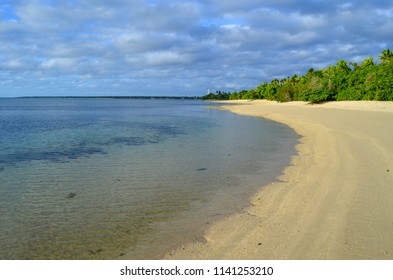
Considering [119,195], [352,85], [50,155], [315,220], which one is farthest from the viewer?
[352,85]

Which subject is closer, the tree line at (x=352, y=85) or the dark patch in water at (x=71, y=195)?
the dark patch in water at (x=71, y=195)

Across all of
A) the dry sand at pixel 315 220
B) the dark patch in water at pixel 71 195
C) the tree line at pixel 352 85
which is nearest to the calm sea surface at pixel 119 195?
the dark patch in water at pixel 71 195

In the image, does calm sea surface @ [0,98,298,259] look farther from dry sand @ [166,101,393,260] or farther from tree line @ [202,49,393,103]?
tree line @ [202,49,393,103]

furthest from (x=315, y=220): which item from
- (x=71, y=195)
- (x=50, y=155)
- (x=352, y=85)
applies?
(x=352, y=85)

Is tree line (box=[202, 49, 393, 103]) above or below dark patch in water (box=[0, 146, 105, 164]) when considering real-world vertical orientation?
above

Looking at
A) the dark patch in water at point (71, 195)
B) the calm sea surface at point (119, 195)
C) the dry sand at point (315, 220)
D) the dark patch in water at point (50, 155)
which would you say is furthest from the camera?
the dark patch in water at point (50, 155)

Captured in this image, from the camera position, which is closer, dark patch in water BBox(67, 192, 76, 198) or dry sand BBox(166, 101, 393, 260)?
dry sand BBox(166, 101, 393, 260)

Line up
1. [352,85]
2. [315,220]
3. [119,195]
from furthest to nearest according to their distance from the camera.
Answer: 1. [352,85]
2. [119,195]
3. [315,220]

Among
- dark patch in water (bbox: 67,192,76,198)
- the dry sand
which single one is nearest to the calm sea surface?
dark patch in water (bbox: 67,192,76,198)

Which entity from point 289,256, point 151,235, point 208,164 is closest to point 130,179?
Result: point 208,164

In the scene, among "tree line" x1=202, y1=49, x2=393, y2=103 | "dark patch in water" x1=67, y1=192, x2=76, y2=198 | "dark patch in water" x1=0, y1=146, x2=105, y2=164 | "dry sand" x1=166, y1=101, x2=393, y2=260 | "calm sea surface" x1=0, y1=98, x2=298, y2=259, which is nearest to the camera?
"dry sand" x1=166, y1=101, x2=393, y2=260

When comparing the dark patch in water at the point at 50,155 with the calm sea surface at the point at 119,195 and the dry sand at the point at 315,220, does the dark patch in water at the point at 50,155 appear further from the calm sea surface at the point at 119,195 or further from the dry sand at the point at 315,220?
the dry sand at the point at 315,220

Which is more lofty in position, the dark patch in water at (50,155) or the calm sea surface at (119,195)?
the dark patch in water at (50,155)

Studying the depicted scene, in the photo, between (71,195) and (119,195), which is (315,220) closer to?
(119,195)
